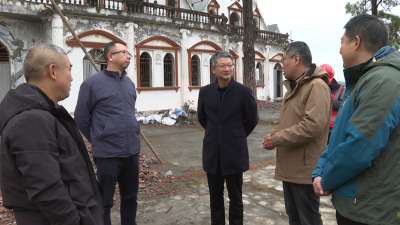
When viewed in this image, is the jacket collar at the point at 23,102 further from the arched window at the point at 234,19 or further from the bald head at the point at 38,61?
the arched window at the point at 234,19

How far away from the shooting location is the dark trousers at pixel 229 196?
3.67 metres

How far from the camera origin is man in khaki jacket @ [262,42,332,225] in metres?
3.02

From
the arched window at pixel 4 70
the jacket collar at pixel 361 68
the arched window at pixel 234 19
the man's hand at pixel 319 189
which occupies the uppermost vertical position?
the arched window at pixel 234 19

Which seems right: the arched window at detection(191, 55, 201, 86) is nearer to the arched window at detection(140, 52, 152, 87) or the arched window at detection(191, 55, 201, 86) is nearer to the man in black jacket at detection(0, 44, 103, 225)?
the arched window at detection(140, 52, 152, 87)

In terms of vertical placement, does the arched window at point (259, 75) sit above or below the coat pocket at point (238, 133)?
above

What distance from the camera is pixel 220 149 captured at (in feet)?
12.2

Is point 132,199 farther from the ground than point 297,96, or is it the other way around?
point 297,96

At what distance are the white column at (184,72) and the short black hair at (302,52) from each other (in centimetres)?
1500

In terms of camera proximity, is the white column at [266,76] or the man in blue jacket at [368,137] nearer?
the man in blue jacket at [368,137]

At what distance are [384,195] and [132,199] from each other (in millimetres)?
2603

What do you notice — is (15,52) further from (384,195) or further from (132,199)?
(384,195)

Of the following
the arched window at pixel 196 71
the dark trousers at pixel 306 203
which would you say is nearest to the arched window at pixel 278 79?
the arched window at pixel 196 71

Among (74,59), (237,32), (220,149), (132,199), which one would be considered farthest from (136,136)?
(237,32)

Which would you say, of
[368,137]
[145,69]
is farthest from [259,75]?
[368,137]
